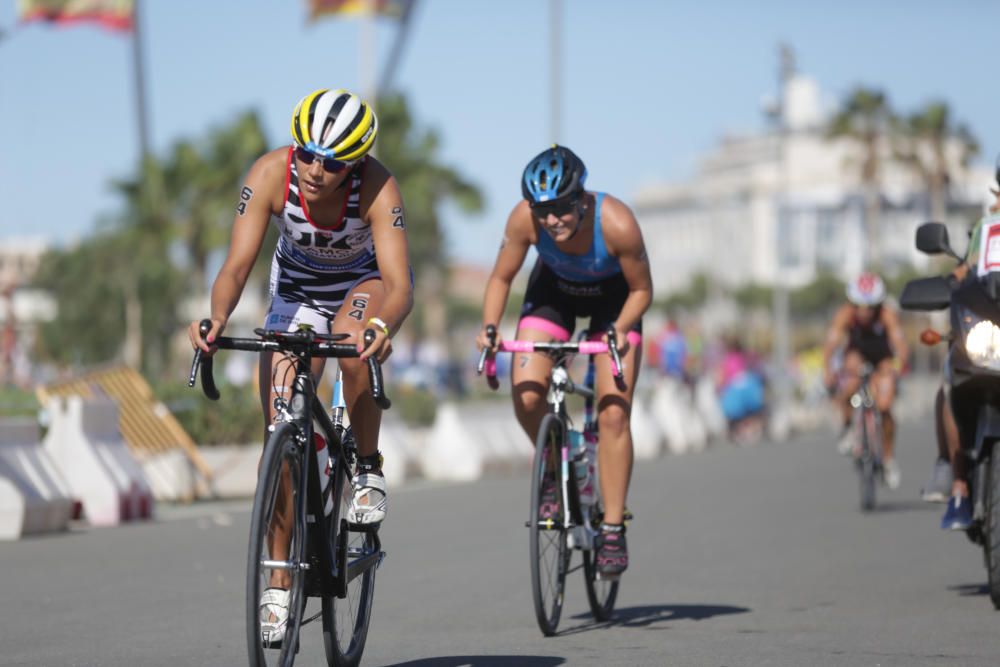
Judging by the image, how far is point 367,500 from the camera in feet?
23.0

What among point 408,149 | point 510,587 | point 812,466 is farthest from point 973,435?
point 408,149

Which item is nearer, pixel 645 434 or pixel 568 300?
pixel 568 300

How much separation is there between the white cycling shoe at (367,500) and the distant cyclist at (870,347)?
10570mm

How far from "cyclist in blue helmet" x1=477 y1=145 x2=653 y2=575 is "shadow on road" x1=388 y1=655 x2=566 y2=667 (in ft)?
4.20

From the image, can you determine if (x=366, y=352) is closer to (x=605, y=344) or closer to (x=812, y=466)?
(x=605, y=344)

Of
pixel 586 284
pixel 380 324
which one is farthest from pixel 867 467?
pixel 380 324

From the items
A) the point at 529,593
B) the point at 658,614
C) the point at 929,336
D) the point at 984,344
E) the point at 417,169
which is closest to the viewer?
the point at 984,344

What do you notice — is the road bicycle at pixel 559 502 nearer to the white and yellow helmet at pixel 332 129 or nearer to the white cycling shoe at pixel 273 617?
the white and yellow helmet at pixel 332 129

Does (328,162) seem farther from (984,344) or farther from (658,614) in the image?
(984,344)

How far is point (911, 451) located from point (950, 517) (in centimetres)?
1936

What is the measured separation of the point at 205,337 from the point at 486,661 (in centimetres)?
195

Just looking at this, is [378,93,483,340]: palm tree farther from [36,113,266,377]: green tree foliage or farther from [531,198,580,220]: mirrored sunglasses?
[531,198,580,220]: mirrored sunglasses

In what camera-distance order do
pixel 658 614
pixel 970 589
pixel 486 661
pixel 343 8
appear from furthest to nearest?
pixel 343 8
pixel 970 589
pixel 658 614
pixel 486 661

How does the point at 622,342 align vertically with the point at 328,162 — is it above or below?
below
